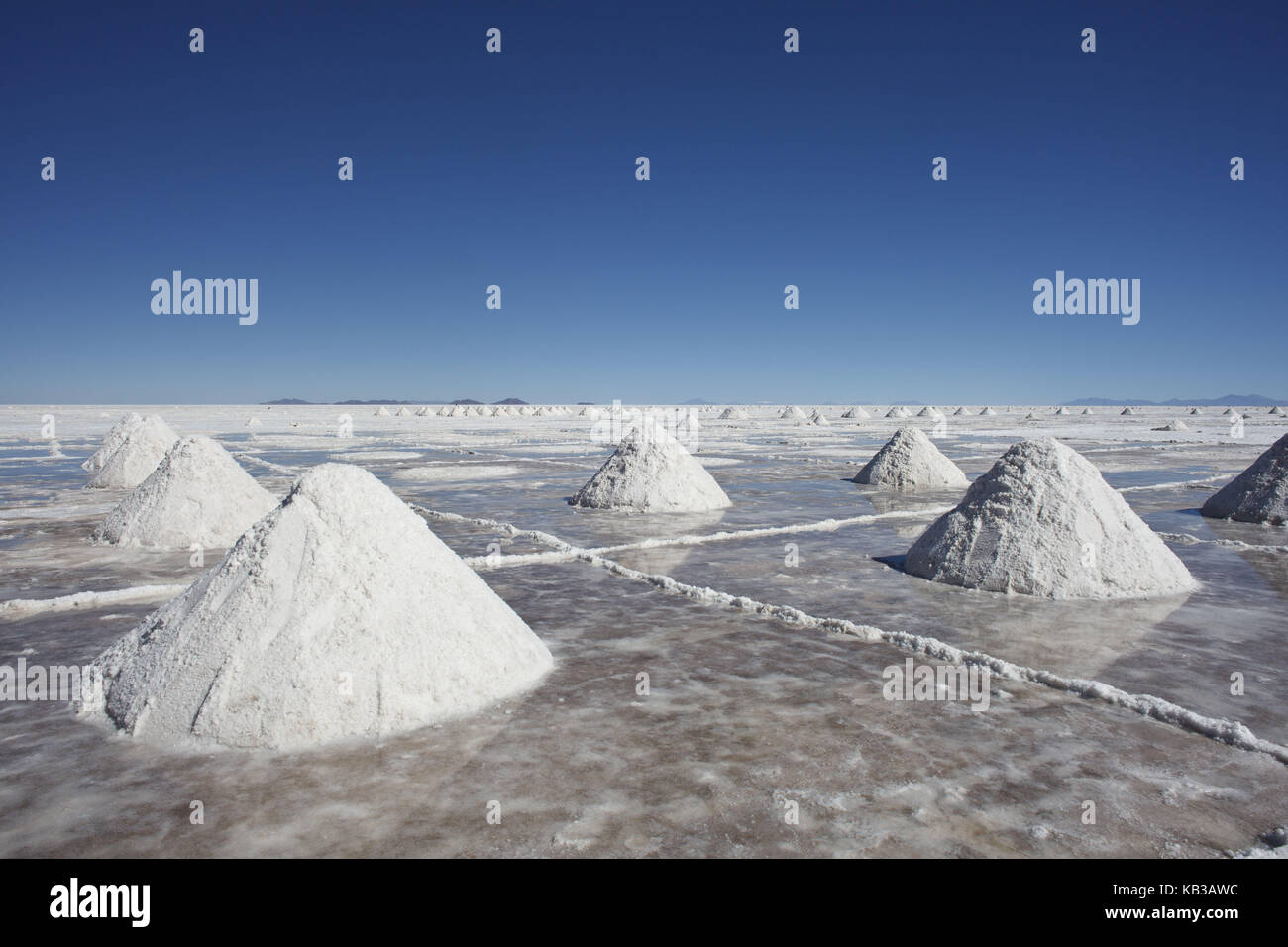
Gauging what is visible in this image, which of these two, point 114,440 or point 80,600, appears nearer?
point 80,600

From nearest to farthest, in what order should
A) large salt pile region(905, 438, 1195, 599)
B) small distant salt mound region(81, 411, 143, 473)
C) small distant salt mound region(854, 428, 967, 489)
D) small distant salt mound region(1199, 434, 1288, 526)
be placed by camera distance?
1. large salt pile region(905, 438, 1195, 599)
2. small distant salt mound region(1199, 434, 1288, 526)
3. small distant salt mound region(854, 428, 967, 489)
4. small distant salt mound region(81, 411, 143, 473)

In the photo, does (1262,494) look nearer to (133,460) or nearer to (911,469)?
(911,469)

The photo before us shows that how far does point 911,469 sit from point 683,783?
1102cm

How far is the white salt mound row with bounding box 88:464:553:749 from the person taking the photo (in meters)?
3.12

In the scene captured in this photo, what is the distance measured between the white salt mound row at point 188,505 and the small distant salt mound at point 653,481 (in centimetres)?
403

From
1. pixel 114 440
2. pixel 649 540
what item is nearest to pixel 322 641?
pixel 649 540

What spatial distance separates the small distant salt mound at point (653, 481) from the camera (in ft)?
32.1

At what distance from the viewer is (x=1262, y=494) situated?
884 centimetres

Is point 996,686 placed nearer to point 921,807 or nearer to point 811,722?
point 811,722

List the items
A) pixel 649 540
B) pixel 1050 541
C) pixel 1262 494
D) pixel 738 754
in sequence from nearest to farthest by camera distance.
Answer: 1. pixel 738 754
2. pixel 1050 541
3. pixel 649 540
4. pixel 1262 494

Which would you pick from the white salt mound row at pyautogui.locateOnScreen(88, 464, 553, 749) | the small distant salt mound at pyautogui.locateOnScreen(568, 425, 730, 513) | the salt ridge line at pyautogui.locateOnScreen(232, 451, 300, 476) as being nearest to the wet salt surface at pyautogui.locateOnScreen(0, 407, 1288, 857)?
the white salt mound row at pyautogui.locateOnScreen(88, 464, 553, 749)

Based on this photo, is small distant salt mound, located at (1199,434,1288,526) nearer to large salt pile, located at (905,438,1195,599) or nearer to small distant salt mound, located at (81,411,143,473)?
large salt pile, located at (905,438,1195,599)

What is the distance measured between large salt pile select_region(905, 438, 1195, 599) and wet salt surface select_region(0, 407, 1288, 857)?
23 cm
